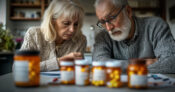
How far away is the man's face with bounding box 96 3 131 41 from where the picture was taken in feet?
4.73

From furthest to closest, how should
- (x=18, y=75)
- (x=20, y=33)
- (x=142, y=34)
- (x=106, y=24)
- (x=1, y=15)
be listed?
(x=20, y=33)
(x=1, y=15)
(x=142, y=34)
(x=106, y=24)
(x=18, y=75)

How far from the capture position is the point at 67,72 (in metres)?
0.73

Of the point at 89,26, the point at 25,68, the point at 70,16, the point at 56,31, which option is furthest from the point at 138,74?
the point at 89,26

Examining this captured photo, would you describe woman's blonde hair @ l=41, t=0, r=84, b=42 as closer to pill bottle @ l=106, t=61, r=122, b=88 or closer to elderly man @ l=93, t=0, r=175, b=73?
elderly man @ l=93, t=0, r=175, b=73

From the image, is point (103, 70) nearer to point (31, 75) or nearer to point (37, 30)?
point (31, 75)

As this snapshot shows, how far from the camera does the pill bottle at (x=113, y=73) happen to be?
69 cm

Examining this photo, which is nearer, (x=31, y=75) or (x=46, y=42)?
(x=31, y=75)

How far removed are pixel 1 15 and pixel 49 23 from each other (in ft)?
9.63

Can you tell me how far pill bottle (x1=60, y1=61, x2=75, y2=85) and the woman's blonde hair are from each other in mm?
780

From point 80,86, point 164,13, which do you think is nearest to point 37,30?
point 80,86

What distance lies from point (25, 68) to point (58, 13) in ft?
2.99

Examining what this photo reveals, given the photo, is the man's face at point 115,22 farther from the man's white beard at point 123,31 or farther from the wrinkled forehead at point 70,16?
the wrinkled forehead at point 70,16

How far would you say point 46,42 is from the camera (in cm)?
157

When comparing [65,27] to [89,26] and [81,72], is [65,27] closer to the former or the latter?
[81,72]
